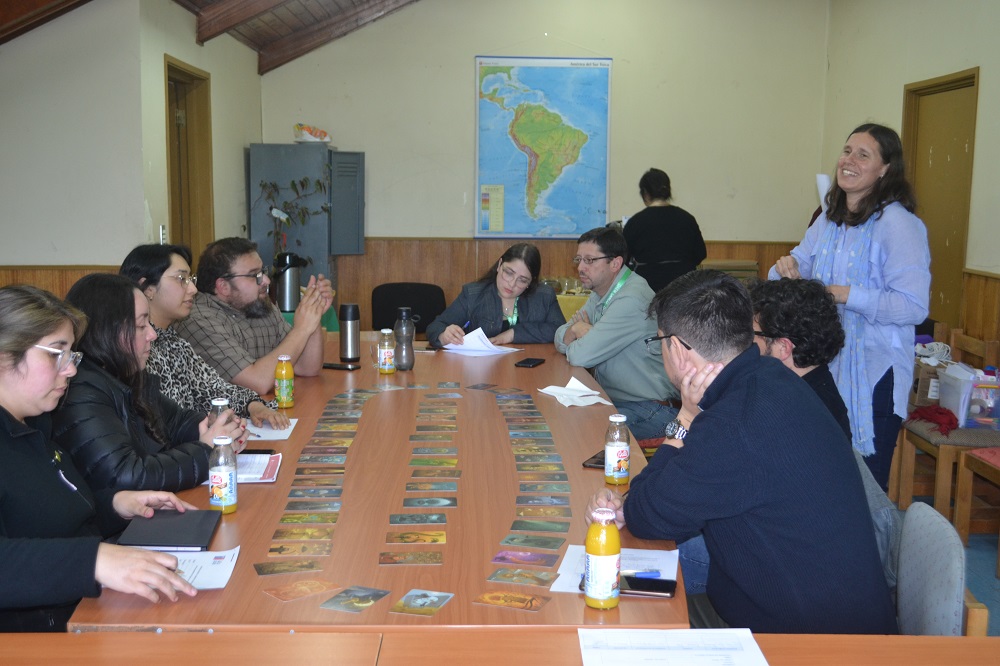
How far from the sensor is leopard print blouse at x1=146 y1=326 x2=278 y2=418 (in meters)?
2.99

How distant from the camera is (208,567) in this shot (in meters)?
1.79

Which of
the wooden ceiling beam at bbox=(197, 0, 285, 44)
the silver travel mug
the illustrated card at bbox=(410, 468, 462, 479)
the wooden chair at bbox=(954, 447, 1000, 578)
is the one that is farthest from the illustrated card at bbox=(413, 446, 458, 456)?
the wooden ceiling beam at bbox=(197, 0, 285, 44)

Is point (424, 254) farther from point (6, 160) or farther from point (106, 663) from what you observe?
point (106, 663)

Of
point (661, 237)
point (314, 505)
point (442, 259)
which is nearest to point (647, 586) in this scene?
point (314, 505)

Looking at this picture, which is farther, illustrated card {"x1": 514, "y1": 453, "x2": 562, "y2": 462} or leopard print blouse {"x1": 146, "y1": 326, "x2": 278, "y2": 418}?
leopard print blouse {"x1": 146, "y1": 326, "x2": 278, "y2": 418}

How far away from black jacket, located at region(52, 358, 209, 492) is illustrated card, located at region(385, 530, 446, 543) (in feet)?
2.04

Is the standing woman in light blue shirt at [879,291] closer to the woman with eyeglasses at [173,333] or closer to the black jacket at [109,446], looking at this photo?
the woman with eyeglasses at [173,333]

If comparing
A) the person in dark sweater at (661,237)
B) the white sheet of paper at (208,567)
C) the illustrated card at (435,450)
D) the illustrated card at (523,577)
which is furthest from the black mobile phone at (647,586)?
the person in dark sweater at (661,237)

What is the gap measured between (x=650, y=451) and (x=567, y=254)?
4548 millimetres

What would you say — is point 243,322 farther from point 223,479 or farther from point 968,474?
point 968,474

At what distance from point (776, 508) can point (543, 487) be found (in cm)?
66

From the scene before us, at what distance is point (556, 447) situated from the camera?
8.88ft

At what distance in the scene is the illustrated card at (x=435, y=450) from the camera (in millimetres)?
2617

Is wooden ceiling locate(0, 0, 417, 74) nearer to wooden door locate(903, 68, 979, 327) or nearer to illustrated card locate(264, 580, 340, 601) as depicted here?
wooden door locate(903, 68, 979, 327)
